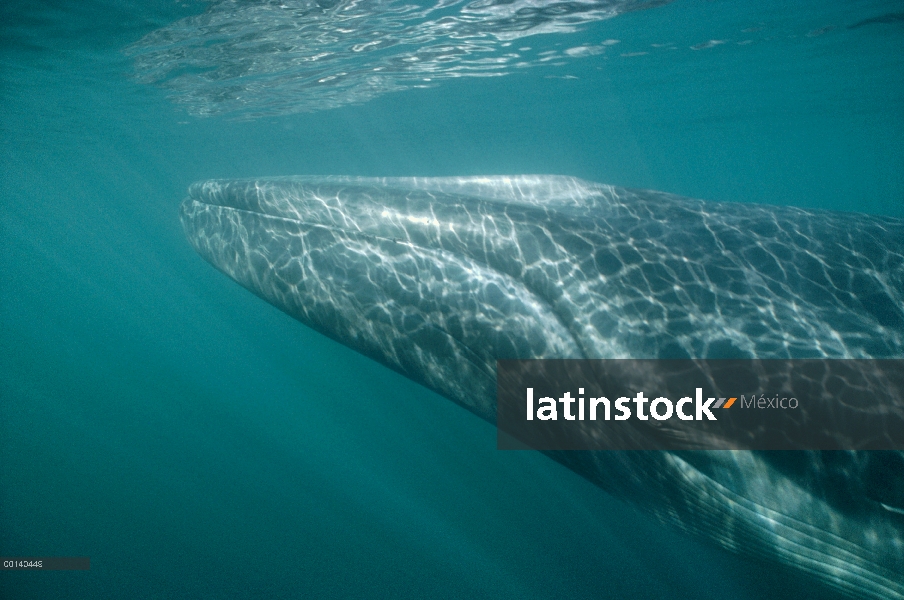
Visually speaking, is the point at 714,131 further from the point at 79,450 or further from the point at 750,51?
the point at 79,450

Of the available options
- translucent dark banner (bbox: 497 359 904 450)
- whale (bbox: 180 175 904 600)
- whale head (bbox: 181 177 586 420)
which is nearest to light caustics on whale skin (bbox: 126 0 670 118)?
whale head (bbox: 181 177 586 420)

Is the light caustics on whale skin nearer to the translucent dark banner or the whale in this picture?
the whale

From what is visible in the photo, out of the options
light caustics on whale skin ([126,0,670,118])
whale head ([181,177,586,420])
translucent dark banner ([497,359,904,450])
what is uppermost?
light caustics on whale skin ([126,0,670,118])

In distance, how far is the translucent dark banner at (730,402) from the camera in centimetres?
243

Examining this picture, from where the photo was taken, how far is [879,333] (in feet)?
9.10

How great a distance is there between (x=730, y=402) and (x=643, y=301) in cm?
82

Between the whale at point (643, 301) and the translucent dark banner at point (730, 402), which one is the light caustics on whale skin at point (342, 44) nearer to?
the whale at point (643, 301)

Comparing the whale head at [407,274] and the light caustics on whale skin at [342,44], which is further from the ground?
the light caustics on whale skin at [342,44]

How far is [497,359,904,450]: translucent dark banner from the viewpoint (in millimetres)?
2428

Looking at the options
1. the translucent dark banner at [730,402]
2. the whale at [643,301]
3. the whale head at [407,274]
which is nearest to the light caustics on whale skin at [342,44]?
the whale head at [407,274]

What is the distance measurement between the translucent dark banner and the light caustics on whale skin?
11769 millimetres

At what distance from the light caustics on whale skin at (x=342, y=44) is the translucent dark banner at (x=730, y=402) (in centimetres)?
1177

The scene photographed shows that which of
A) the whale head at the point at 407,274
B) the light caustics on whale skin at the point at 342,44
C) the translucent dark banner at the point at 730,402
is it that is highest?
the light caustics on whale skin at the point at 342,44

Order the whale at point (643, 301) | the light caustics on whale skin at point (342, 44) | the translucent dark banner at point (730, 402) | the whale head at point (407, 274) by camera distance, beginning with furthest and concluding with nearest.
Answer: the light caustics on whale skin at point (342, 44)
the whale head at point (407, 274)
the whale at point (643, 301)
the translucent dark banner at point (730, 402)
